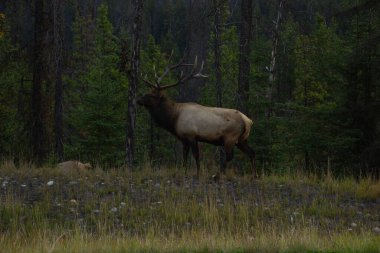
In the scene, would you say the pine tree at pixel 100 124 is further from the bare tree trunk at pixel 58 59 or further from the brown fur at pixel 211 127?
the brown fur at pixel 211 127

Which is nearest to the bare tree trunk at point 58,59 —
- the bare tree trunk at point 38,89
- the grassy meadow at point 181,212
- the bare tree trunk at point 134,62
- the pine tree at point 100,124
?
the bare tree trunk at point 38,89

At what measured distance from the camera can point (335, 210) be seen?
9.74 metres

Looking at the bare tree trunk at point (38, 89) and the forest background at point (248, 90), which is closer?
the forest background at point (248, 90)

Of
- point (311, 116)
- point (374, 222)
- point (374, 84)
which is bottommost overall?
point (374, 222)

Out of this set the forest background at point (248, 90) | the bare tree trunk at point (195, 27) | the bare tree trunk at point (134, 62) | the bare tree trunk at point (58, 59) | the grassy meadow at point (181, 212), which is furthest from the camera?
the bare tree trunk at point (195, 27)

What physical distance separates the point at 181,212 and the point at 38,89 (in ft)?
33.4

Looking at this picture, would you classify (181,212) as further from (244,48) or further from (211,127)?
(244,48)

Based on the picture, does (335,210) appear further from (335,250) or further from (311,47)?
(311,47)

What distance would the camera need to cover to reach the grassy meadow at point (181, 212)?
6512mm

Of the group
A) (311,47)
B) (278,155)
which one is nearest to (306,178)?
(278,155)

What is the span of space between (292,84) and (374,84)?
25.0 m

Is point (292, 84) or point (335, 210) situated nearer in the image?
point (335, 210)

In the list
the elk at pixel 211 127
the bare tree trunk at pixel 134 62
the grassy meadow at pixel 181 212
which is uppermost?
the bare tree trunk at pixel 134 62

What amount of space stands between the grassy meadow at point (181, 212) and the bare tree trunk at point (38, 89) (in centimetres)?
533
